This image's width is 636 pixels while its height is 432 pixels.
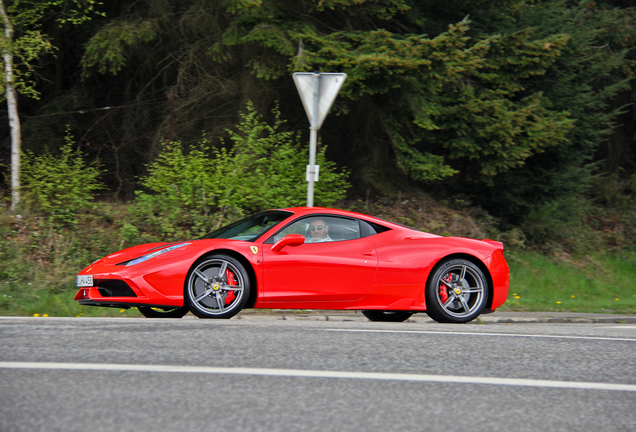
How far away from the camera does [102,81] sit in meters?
16.8

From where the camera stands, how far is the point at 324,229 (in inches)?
309

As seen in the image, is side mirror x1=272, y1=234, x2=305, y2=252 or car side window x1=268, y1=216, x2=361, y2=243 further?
car side window x1=268, y1=216, x2=361, y2=243

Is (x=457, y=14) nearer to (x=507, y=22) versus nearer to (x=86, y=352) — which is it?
(x=507, y=22)

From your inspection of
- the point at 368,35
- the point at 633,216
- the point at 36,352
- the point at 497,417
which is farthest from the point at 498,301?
the point at 633,216

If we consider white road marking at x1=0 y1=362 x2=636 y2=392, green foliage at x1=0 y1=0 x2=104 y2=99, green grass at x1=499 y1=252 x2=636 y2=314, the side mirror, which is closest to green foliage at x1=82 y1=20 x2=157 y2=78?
green foliage at x1=0 y1=0 x2=104 y2=99

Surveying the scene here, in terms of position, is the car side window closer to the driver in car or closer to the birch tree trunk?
the driver in car

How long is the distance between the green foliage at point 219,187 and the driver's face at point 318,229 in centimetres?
484

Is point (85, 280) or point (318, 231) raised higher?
point (318, 231)

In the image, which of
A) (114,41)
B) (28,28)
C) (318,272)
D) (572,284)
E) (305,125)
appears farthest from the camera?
(305,125)

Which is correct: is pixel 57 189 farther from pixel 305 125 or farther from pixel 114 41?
pixel 305 125

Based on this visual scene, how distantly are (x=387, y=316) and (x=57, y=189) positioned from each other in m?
6.67

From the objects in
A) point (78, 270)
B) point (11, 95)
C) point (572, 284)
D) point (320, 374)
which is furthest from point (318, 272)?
point (572, 284)

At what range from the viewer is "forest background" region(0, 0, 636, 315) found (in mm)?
12648

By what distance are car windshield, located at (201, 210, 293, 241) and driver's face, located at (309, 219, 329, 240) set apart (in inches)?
11.5
